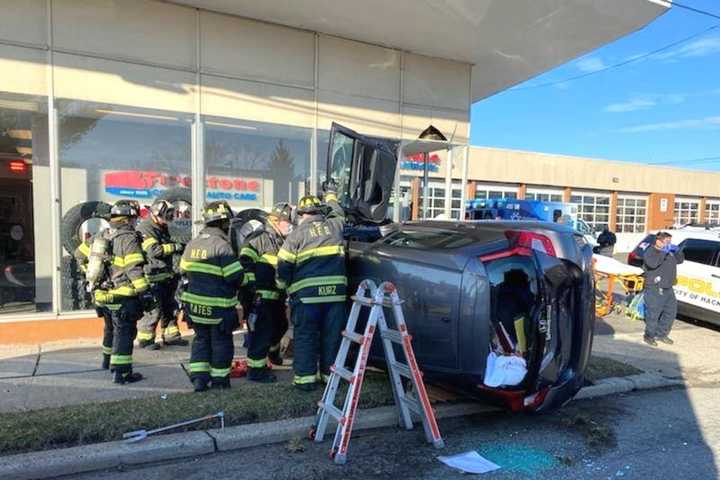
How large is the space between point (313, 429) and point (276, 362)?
2000 millimetres

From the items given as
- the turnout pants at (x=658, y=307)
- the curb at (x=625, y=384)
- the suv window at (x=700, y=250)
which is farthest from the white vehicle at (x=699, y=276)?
the curb at (x=625, y=384)

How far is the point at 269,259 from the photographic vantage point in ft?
18.4

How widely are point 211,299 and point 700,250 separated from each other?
366 inches

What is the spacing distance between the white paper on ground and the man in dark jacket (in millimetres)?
5594

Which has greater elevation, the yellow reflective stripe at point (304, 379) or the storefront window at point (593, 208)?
the storefront window at point (593, 208)

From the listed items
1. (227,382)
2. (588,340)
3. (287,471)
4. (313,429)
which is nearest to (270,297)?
(227,382)

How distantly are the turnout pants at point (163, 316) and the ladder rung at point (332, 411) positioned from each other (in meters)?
3.31

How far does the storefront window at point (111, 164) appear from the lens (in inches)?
294

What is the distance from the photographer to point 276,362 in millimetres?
6262

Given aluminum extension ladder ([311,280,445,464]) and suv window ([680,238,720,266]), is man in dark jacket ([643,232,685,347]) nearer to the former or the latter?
suv window ([680,238,720,266])

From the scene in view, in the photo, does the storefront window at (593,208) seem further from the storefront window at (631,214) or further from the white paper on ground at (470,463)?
the white paper on ground at (470,463)

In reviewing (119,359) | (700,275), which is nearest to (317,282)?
(119,359)

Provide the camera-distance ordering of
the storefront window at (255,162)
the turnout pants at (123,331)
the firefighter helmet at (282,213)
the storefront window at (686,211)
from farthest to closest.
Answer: the storefront window at (686,211) < the storefront window at (255,162) < the firefighter helmet at (282,213) < the turnout pants at (123,331)

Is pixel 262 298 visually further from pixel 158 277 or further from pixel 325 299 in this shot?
pixel 158 277
